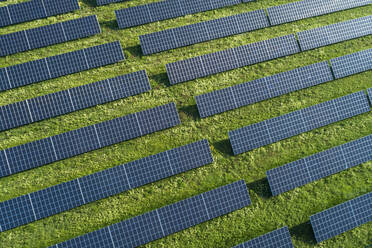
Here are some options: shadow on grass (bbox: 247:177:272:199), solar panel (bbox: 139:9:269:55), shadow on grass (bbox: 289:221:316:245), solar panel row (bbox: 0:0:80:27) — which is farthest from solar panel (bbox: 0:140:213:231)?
solar panel row (bbox: 0:0:80:27)

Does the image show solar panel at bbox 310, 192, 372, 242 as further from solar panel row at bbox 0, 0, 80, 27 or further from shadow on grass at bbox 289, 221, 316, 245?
solar panel row at bbox 0, 0, 80, 27

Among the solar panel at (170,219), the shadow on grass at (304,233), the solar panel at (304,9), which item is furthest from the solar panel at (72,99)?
the shadow on grass at (304,233)

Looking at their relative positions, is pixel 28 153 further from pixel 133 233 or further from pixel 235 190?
pixel 235 190

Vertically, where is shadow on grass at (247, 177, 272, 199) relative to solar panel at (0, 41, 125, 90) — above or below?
below

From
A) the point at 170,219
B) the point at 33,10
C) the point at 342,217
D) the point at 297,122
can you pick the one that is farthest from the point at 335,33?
the point at 33,10

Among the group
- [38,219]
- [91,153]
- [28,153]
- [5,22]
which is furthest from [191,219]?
[5,22]
